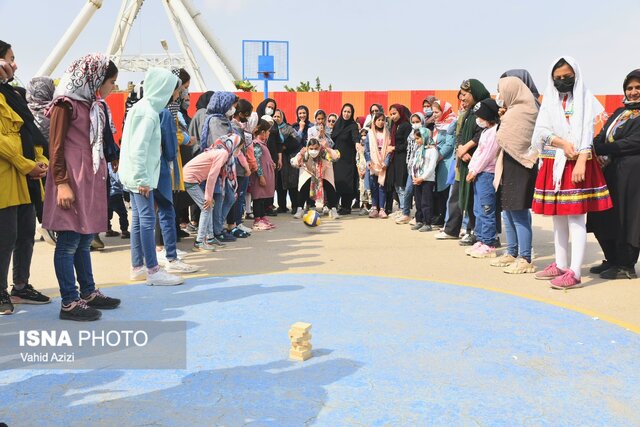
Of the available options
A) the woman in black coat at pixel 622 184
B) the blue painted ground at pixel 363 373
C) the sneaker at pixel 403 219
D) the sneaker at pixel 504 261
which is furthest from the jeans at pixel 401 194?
the blue painted ground at pixel 363 373

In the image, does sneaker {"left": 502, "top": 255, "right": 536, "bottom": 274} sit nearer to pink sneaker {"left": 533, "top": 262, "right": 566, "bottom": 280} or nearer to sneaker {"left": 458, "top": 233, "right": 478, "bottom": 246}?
pink sneaker {"left": 533, "top": 262, "right": 566, "bottom": 280}

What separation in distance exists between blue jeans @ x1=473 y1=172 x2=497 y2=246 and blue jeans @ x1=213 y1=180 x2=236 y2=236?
3272 mm

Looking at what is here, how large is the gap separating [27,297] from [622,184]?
18.4 ft

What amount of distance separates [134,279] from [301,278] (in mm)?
1674

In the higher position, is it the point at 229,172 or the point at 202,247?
the point at 229,172

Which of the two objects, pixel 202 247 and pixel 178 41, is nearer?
pixel 202 247

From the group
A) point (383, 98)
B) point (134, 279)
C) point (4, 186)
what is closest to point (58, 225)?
point (4, 186)

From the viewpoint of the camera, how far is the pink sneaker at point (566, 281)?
561 cm

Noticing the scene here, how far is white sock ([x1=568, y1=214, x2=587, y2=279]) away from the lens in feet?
18.5

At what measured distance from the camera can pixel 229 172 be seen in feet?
26.8

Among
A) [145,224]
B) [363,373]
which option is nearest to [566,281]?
[363,373]

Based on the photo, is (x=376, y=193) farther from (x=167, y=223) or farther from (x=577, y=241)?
(x=577, y=241)

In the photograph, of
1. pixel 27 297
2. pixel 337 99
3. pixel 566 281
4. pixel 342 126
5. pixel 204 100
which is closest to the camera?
pixel 27 297

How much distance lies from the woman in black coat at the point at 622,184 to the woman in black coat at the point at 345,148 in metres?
5.99
